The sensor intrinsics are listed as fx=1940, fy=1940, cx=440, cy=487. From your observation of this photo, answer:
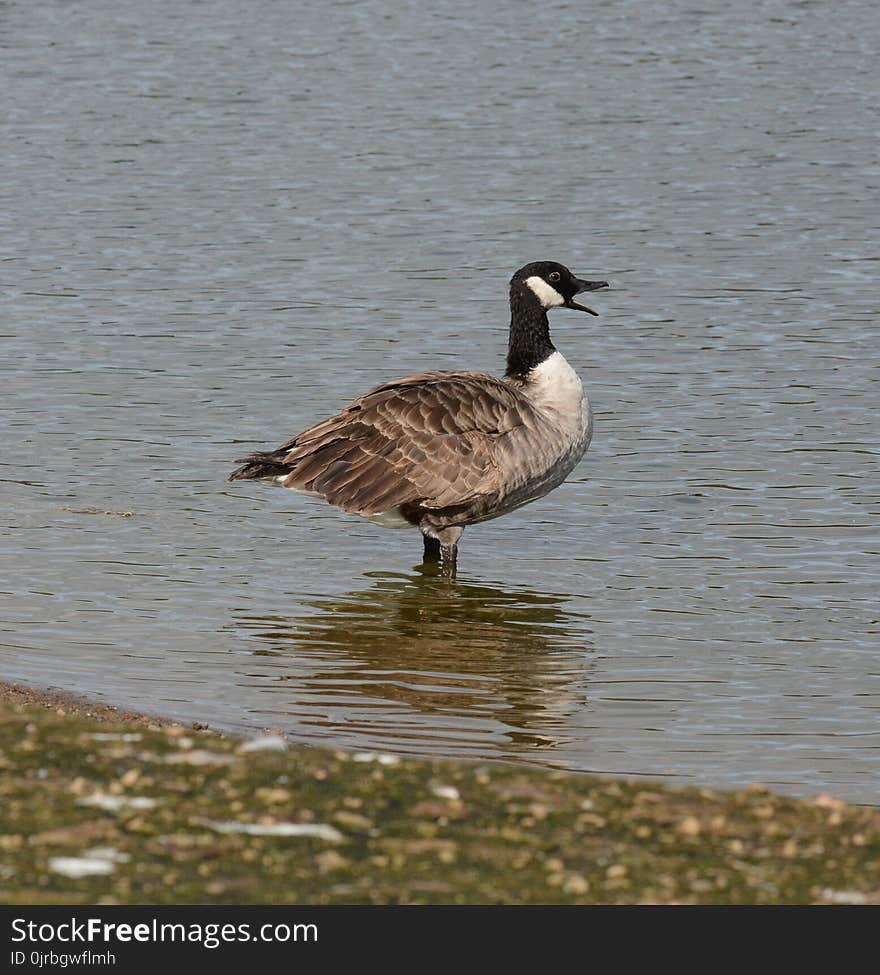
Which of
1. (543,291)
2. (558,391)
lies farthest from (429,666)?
(543,291)

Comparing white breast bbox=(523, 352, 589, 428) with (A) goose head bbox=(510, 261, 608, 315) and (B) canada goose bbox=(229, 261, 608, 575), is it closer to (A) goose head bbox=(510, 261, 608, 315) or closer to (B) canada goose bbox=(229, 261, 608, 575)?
(B) canada goose bbox=(229, 261, 608, 575)

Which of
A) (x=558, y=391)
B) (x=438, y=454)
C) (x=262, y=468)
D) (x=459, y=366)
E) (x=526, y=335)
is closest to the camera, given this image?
(x=438, y=454)

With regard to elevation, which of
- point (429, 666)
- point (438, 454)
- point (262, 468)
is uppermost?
point (438, 454)

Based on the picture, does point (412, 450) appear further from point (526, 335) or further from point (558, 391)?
point (526, 335)

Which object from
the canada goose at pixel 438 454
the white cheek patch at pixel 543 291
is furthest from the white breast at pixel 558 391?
the white cheek patch at pixel 543 291

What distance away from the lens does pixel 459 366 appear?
2081 cm

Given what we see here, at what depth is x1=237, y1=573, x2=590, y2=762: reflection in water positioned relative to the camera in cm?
1192

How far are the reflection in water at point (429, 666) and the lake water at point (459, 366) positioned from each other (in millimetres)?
38

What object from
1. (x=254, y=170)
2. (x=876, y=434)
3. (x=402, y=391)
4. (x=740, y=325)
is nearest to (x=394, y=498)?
(x=402, y=391)

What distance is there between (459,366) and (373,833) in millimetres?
12881

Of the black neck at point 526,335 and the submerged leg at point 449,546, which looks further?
the black neck at point 526,335

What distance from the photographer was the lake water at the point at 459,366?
1293 centimetres

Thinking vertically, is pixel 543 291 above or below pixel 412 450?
above

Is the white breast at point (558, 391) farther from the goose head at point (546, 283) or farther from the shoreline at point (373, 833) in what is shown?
the shoreline at point (373, 833)
